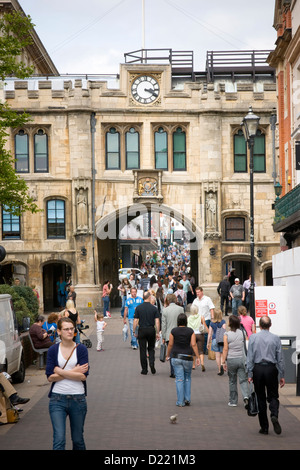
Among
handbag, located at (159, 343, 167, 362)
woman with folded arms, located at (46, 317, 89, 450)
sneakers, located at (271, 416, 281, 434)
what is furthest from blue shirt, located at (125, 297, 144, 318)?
woman with folded arms, located at (46, 317, 89, 450)

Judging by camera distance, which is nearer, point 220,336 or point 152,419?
point 152,419

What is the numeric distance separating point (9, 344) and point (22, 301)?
556 cm

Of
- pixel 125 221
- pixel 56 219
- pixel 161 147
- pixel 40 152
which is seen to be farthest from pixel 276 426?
pixel 125 221

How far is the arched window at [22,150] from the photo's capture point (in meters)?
39.6

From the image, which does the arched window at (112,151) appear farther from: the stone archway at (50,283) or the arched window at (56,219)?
the stone archway at (50,283)

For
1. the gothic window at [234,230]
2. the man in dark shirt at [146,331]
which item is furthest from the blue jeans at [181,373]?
the gothic window at [234,230]

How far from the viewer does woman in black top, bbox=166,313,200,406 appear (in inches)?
538

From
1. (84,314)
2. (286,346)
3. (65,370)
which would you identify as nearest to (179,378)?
(286,346)

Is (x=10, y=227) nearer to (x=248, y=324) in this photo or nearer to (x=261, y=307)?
(x=261, y=307)

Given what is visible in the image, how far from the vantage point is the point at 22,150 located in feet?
130

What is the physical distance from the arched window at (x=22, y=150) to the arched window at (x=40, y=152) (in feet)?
1.42

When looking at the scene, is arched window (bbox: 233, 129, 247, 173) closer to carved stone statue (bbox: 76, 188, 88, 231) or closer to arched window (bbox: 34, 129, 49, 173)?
carved stone statue (bbox: 76, 188, 88, 231)

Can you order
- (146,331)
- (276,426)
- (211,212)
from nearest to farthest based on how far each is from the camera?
(276,426) → (146,331) → (211,212)

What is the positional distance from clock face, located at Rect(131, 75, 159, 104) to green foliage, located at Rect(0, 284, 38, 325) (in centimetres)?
1817
